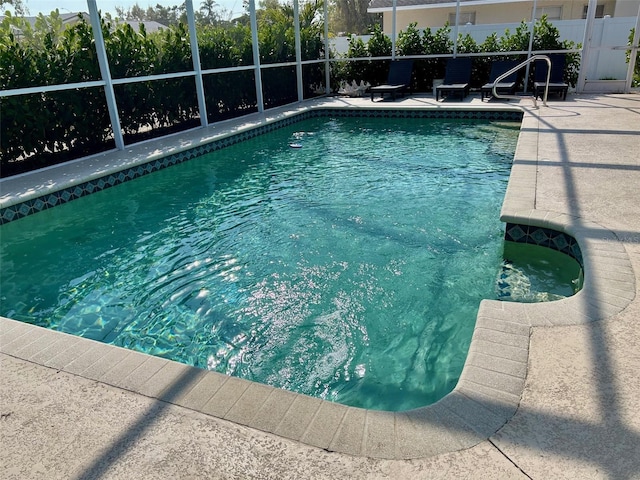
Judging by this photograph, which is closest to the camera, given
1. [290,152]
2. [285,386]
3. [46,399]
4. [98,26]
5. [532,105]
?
→ [46,399]

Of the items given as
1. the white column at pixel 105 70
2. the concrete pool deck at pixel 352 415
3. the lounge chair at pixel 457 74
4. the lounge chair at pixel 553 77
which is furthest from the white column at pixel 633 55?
the white column at pixel 105 70

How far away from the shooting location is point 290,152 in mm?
8703

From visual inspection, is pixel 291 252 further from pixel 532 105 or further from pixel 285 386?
pixel 532 105

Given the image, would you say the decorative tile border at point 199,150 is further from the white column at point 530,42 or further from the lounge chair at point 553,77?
the white column at point 530,42

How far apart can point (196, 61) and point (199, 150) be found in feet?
6.82

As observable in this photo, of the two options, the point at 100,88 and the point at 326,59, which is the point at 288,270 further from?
the point at 326,59

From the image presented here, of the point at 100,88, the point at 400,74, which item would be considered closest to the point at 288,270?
the point at 100,88

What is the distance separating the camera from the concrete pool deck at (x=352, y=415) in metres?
1.79

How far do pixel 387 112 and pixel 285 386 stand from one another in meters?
9.78

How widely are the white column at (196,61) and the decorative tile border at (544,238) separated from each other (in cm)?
719

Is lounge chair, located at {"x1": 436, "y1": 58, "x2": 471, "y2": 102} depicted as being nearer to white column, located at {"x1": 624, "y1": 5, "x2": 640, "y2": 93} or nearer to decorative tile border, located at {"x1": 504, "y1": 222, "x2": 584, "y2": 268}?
white column, located at {"x1": 624, "y1": 5, "x2": 640, "y2": 93}

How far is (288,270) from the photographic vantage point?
4.17 m

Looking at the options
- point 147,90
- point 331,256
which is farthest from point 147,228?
point 147,90

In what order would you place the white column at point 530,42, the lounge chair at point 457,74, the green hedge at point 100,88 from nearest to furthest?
the green hedge at point 100,88
the white column at point 530,42
the lounge chair at point 457,74
